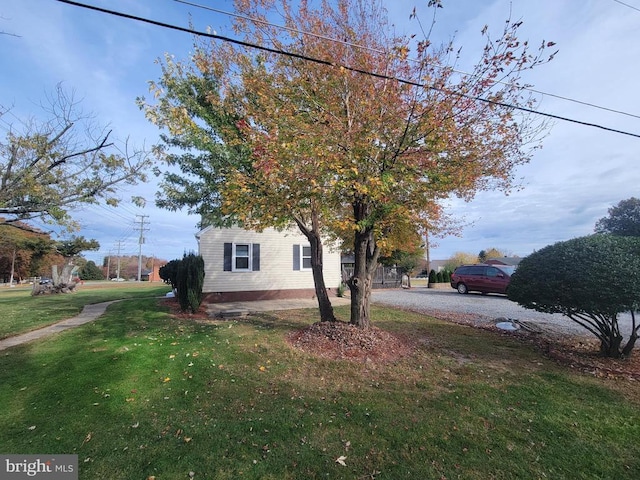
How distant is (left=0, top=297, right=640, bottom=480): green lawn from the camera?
284cm

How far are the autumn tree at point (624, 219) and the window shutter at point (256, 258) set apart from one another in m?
32.4

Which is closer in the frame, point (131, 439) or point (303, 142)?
point (131, 439)

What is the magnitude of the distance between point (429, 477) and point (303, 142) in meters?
4.46

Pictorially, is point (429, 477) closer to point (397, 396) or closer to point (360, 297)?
point (397, 396)

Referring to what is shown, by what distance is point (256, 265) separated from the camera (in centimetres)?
1456

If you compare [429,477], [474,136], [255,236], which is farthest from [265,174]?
[255,236]

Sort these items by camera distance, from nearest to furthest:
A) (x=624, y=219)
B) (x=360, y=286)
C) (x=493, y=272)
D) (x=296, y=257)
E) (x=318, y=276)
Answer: (x=360, y=286) < (x=318, y=276) < (x=296, y=257) < (x=493, y=272) < (x=624, y=219)

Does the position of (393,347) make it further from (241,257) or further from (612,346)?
(241,257)

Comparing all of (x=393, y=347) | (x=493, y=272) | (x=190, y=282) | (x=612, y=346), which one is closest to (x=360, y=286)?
(x=393, y=347)

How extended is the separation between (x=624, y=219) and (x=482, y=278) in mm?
22531

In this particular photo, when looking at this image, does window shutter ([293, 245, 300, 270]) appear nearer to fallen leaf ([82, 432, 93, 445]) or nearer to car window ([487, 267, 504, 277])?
car window ([487, 267, 504, 277])

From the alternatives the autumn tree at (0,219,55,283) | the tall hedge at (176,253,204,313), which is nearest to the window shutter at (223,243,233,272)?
the tall hedge at (176,253,204,313)

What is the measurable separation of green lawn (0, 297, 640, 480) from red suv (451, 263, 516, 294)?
10.9 meters

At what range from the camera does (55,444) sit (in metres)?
3.11
